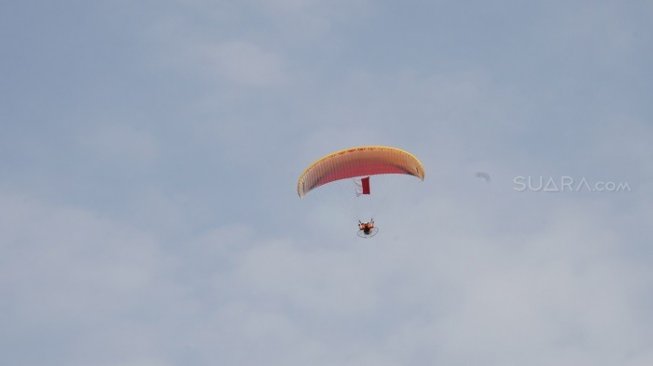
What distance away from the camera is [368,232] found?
82.5m

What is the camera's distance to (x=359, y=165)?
78625 mm

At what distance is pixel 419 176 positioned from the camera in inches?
3120

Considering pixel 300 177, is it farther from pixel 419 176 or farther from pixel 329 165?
pixel 419 176

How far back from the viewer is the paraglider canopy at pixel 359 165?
7819 cm

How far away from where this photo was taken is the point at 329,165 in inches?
3088

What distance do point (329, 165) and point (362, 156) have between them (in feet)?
7.45

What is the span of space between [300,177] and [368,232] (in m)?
6.86

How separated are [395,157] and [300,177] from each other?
6.51 m

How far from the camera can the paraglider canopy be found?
78188 millimetres

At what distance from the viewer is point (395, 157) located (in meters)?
78.7

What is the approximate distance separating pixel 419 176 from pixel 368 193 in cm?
443

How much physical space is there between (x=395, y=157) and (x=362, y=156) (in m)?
2.23

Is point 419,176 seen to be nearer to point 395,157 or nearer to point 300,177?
point 395,157

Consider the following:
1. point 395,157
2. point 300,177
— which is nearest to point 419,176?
point 395,157
